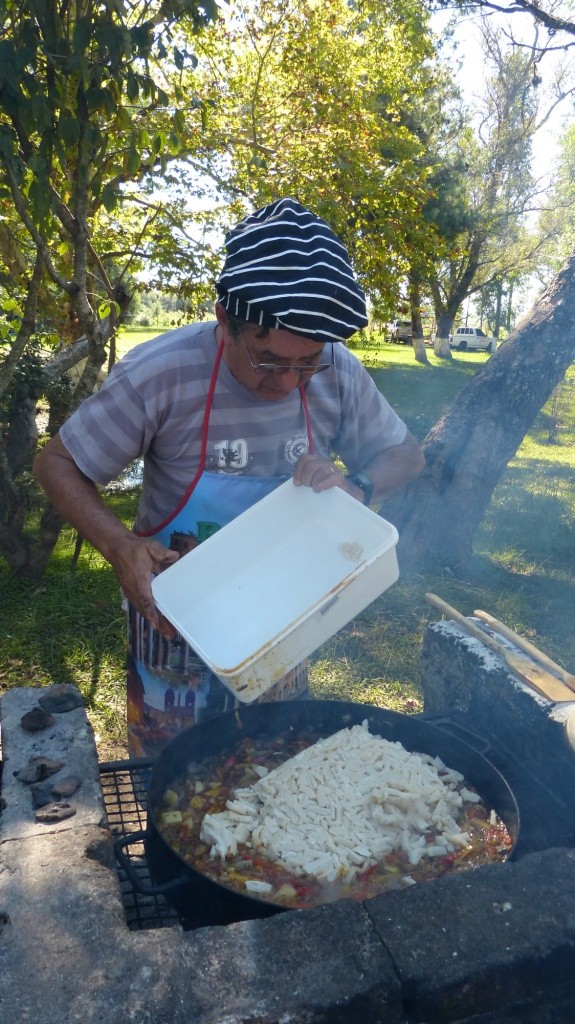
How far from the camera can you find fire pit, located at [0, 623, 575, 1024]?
1.25 m

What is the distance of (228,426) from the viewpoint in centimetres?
215

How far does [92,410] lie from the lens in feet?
6.64

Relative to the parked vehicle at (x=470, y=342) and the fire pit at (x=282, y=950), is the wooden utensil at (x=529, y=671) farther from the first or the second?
the parked vehicle at (x=470, y=342)

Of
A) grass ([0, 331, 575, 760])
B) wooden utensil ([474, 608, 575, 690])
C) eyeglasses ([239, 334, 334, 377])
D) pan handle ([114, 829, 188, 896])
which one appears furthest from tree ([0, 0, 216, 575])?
pan handle ([114, 829, 188, 896])

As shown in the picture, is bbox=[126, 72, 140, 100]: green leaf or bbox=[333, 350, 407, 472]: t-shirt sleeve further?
bbox=[126, 72, 140, 100]: green leaf

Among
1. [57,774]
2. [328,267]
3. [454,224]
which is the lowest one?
[57,774]

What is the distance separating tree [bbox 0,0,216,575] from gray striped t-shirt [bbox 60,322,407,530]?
210cm

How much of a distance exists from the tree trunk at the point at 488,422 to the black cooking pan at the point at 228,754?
368 cm

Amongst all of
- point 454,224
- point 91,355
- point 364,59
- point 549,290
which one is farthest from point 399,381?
point 91,355

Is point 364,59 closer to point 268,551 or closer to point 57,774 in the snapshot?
point 268,551

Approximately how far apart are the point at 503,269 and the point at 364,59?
25560 millimetres

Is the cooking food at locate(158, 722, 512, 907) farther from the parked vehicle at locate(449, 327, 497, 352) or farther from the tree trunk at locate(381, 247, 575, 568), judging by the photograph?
the parked vehicle at locate(449, 327, 497, 352)

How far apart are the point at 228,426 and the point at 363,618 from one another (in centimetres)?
355

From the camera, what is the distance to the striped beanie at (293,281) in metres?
1.75
